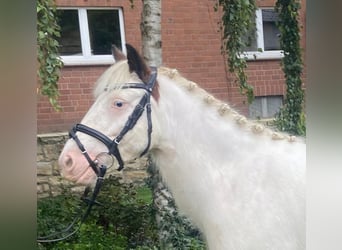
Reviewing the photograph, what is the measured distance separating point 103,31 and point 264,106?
0.94 meters

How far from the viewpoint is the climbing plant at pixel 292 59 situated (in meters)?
3.19

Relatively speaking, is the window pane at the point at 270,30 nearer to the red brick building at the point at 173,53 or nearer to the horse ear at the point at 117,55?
the red brick building at the point at 173,53

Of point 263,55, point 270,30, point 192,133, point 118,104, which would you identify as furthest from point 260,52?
point 118,104

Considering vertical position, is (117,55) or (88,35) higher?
(88,35)

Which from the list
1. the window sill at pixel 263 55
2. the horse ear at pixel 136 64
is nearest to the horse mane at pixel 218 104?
the horse ear at pixel 136 64

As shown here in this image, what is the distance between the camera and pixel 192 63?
3.01 m

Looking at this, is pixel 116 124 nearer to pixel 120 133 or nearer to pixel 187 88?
pixel 120 133

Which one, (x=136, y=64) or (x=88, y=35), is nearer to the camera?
(x=136, y=64)

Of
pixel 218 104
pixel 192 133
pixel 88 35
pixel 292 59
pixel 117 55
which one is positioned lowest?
pixel 192 133

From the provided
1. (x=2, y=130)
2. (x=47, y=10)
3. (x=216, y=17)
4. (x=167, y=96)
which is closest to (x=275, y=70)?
(x=216, y=17)

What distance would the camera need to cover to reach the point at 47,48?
2.83m

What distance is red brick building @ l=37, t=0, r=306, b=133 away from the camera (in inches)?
113

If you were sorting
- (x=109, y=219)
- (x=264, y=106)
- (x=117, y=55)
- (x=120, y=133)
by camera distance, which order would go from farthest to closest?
(x=264, y=106) → (x=109, y=219) → (x=117, y=55) → (x=120, y=133)

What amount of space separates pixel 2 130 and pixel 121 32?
75cm
